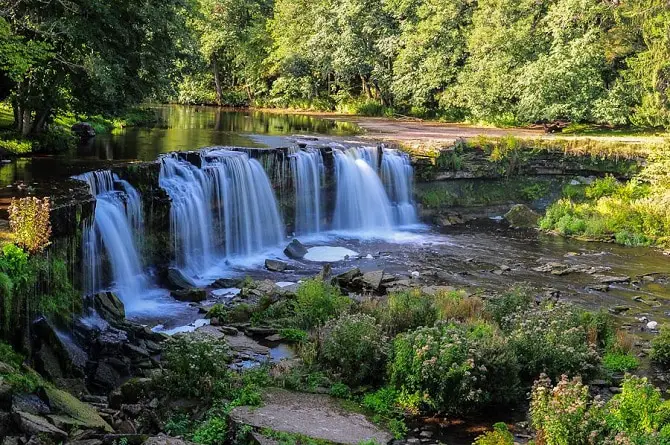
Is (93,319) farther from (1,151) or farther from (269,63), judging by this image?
(269,63)

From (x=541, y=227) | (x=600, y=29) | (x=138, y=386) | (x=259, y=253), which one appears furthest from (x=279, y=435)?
(x=600, y=29)

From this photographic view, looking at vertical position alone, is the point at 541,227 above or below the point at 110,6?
below

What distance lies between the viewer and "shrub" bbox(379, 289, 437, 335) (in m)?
12.8

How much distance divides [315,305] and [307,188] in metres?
11.4

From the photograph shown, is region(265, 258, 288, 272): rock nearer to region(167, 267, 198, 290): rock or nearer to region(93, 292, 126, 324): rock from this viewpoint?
region(167, 267, 198, 290): rock

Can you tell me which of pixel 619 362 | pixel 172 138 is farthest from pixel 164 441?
pixel 172 138

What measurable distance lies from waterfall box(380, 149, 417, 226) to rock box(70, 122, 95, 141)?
1225 centimetres

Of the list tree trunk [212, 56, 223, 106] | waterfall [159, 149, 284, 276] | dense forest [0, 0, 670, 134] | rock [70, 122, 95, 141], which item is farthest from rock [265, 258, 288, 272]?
tree trunk [212, 56, 223, 106]

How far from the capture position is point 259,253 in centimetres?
2131

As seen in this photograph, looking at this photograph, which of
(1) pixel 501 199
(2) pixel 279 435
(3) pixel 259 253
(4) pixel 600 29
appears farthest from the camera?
(4) pixel 600 29

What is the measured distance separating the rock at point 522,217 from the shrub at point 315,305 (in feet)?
45.2

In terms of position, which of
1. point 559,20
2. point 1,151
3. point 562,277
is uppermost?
point 559,20

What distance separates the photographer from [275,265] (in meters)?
19.3

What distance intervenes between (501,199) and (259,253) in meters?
12.0
